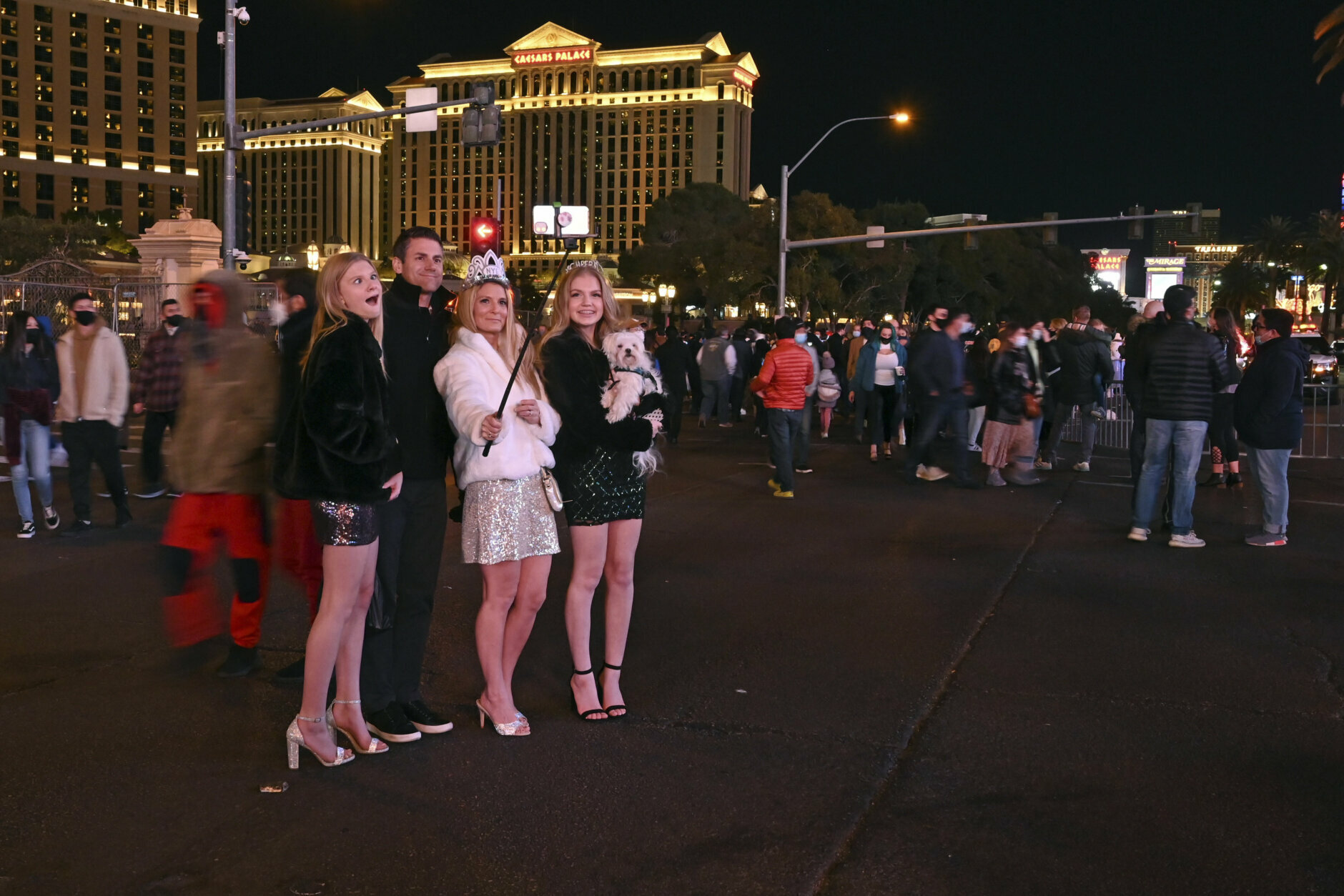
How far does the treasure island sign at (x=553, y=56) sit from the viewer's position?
145125 millimetres

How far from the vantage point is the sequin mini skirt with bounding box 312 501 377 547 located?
4242 mm

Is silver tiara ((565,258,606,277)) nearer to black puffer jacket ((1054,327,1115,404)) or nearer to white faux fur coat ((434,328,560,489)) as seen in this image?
white faux fur coat ((434,328,560,489))

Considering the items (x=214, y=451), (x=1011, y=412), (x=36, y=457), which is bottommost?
(x=36, y=457)

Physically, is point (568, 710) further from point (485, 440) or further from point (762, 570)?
point (762, 570)

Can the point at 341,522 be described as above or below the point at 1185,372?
below

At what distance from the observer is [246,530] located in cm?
553

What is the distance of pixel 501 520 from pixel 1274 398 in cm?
721

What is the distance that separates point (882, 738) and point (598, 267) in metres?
2.17

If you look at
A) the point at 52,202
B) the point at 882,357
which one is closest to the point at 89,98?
the point at 52,202

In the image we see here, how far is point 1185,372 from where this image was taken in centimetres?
923

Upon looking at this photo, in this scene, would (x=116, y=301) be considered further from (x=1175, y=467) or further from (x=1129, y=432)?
(x=1175, y=467)

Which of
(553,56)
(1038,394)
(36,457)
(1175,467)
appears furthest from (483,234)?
(553,56)

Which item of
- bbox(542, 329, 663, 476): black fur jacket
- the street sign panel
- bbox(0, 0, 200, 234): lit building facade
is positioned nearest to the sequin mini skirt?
bbox(542, 329, 663, 476): black fur jacket

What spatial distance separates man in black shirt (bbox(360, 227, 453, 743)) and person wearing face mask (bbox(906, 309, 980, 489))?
353 inches
